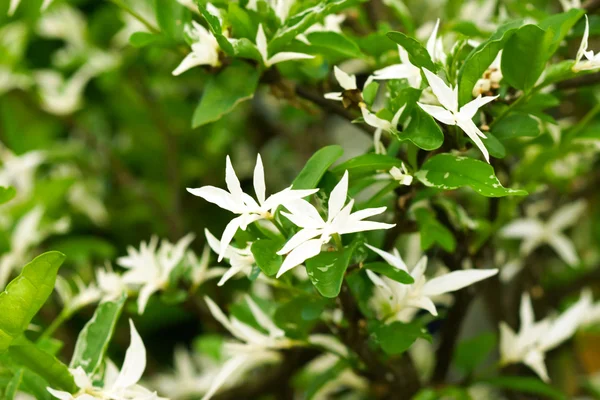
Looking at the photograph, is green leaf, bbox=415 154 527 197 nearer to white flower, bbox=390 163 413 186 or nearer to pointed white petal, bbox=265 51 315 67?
white flower, bbox=390 163 413 186

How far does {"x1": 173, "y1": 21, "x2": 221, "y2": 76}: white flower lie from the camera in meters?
0.42

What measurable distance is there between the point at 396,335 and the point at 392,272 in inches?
2.5

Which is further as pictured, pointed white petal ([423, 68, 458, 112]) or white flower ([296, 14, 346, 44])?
white flower ([296, 14, 346, 44])

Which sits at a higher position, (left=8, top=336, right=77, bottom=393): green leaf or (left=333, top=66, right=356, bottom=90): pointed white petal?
(left=333, top=66, right=356, bottom=90): pointed white petal

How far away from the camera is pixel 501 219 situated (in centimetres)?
54

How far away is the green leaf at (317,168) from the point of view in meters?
0.37

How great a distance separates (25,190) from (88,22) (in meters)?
0.30

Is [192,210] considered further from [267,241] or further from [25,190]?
[267,241]

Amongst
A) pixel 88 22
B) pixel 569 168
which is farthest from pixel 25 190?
pixel 569 168

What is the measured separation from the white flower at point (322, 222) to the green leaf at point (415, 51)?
8cm

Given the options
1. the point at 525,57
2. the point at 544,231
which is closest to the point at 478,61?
the point at 525,57

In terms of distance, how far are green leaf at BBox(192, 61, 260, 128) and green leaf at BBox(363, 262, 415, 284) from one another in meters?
0.15

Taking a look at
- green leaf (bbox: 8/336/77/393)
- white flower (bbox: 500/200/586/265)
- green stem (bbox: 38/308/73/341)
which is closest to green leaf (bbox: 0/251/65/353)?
green leaf (bbox: 8/336/77/393)

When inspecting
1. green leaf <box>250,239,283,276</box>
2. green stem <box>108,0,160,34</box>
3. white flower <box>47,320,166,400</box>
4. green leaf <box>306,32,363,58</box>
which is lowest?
white flower <box>47,320,166,400</box>
